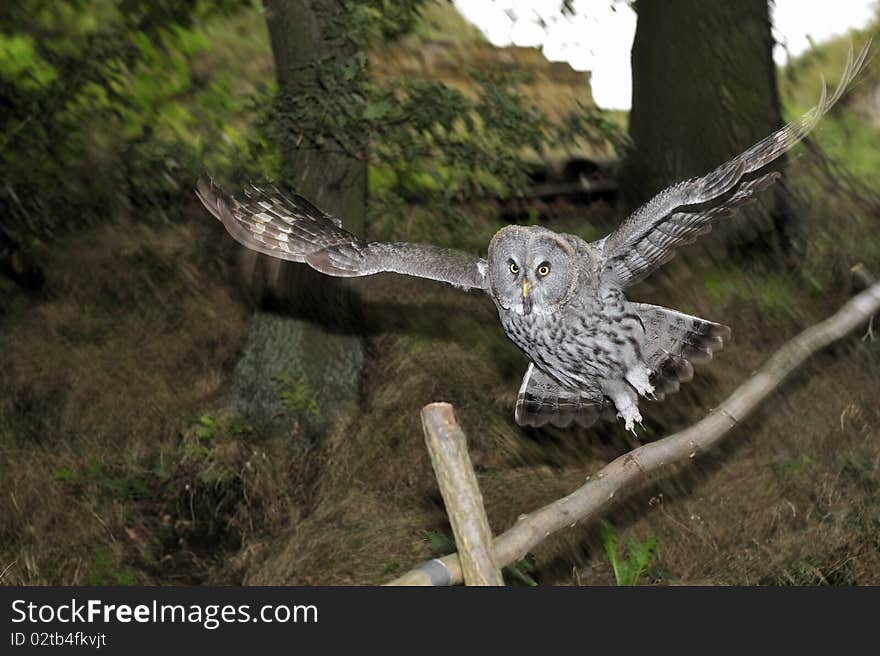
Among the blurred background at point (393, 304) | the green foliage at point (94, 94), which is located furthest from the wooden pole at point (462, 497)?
the green foliage at point (94, 94)

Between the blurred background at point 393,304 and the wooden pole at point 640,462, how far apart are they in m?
1.58

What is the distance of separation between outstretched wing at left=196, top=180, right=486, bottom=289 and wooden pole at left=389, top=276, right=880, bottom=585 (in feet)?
3.05

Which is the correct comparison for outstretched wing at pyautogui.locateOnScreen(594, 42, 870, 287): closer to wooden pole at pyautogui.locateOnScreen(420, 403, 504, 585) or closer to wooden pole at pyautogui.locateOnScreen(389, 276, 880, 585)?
wooden pole at pyautogui.locateOnScreen(389, 276, 880, 585)

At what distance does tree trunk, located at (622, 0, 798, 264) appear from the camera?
20.9 feet

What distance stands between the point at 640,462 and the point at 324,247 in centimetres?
145

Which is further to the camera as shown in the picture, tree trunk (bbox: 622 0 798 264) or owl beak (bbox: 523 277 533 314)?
tree trunk (bbox: 622 0 798 264)

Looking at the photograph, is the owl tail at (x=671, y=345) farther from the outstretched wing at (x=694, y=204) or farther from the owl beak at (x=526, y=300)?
the owl beak at (x=526, y=300)

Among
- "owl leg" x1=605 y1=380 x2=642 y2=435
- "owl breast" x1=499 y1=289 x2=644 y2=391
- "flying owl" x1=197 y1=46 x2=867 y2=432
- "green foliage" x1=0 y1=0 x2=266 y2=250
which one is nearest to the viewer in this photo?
"flying owl" x1=197 y1=46 x2=867 y2=432

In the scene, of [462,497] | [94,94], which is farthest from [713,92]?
[462,497]

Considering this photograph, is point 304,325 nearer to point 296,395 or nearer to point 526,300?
point 296,395

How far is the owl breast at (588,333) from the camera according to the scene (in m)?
4.00

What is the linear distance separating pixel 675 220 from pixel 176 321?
4904mm

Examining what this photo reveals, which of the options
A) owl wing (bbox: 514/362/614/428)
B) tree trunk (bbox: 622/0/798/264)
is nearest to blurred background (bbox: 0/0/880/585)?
tree trunk (bbox: 622/0/798/264)

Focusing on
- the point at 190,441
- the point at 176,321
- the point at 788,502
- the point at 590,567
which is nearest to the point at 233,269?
the point at 176,321
